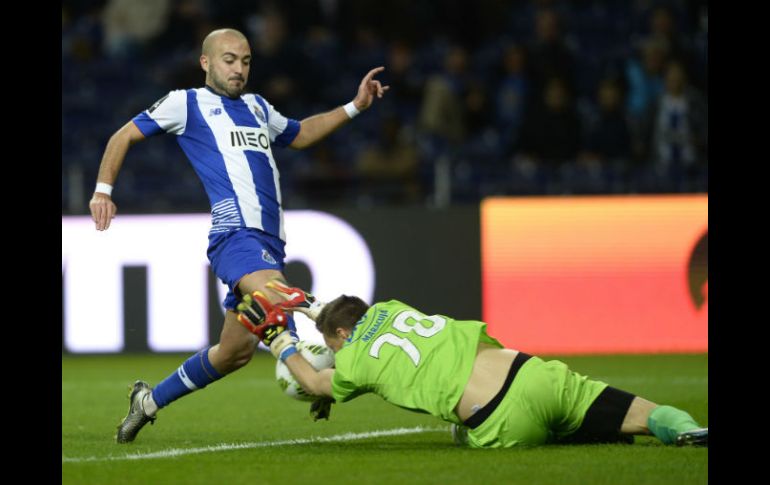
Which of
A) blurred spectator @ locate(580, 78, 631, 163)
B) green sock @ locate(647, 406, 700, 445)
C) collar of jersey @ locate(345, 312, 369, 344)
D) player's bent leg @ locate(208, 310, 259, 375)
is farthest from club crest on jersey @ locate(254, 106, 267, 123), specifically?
blurred spectator @ locate(580, 78, 631, 163)

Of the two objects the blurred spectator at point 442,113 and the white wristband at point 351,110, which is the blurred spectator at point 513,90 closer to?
the blurred spectator at point 442,113

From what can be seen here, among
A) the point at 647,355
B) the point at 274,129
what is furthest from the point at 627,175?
the point at 274,129

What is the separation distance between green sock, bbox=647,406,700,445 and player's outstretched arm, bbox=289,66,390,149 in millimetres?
2598

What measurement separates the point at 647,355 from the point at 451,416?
666 centimetres

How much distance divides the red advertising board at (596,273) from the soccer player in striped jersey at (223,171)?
5.97 m

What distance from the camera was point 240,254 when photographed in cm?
728

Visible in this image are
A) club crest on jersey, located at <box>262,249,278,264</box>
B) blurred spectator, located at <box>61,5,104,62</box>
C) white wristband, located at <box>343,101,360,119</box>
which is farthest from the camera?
blurred spectator, located at <box>61,5,104,62</box>

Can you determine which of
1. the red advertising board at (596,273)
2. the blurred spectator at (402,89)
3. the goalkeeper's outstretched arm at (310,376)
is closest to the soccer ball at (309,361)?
the goalkeeper's outstretched arm at (310,376)

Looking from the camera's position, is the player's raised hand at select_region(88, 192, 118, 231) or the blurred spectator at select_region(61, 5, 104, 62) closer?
the player's raised hand at select_region(88, 192, 118, 231)

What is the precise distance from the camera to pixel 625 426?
22.0ft

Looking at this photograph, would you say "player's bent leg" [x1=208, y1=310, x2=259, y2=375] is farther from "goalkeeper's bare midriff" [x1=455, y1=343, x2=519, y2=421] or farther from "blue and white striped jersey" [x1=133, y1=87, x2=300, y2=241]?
"goalkeeper's bare midriff" [x1=455, y1=343, x2=519, y2=421]

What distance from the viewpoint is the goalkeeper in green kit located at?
21.5ft

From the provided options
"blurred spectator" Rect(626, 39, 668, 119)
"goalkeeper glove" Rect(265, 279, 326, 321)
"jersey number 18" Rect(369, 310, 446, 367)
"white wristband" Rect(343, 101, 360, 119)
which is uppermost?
"blurred spectator" Rect(626, 39, 668, 119)
